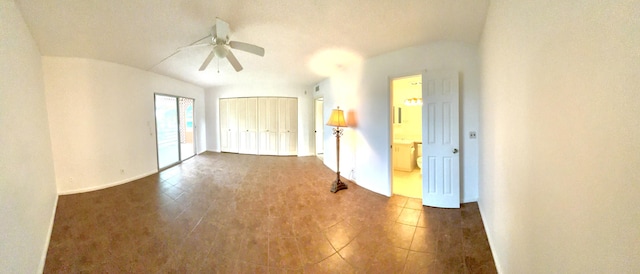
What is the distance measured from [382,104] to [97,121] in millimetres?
5054

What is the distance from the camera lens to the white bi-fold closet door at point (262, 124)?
6785mm

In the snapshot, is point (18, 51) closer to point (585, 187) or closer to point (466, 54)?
point (585, 187)

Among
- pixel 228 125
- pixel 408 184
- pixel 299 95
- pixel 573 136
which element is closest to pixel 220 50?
pixel 573 136

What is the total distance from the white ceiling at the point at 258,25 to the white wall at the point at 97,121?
0.39 meters

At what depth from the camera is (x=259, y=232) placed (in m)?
2.29

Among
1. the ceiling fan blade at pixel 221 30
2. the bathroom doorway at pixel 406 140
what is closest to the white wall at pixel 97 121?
the ceiling fan blade at pixel 221 30

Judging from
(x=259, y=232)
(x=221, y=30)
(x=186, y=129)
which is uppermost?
(x=221, y=30)

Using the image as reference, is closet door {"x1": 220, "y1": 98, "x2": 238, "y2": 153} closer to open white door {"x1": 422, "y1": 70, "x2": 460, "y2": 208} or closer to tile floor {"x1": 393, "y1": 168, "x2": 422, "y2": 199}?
tile floor {"x1": 393, "y1": 168, "x2": 422, "y2": 199}

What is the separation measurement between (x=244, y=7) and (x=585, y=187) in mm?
2539

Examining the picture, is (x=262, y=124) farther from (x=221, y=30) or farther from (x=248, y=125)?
(x=221, y=30)

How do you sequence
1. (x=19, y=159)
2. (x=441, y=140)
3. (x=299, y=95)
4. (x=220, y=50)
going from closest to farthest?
1. (x=19, y=159)
2. (x=220, y=50)
3. (x=441, y=140)
4. (x=299, y=95)

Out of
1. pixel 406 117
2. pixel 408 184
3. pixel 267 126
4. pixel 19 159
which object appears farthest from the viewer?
pixel 267 126

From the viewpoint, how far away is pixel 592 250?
0.65 metres

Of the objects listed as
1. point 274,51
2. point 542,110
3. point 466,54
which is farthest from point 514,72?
point 274,51
